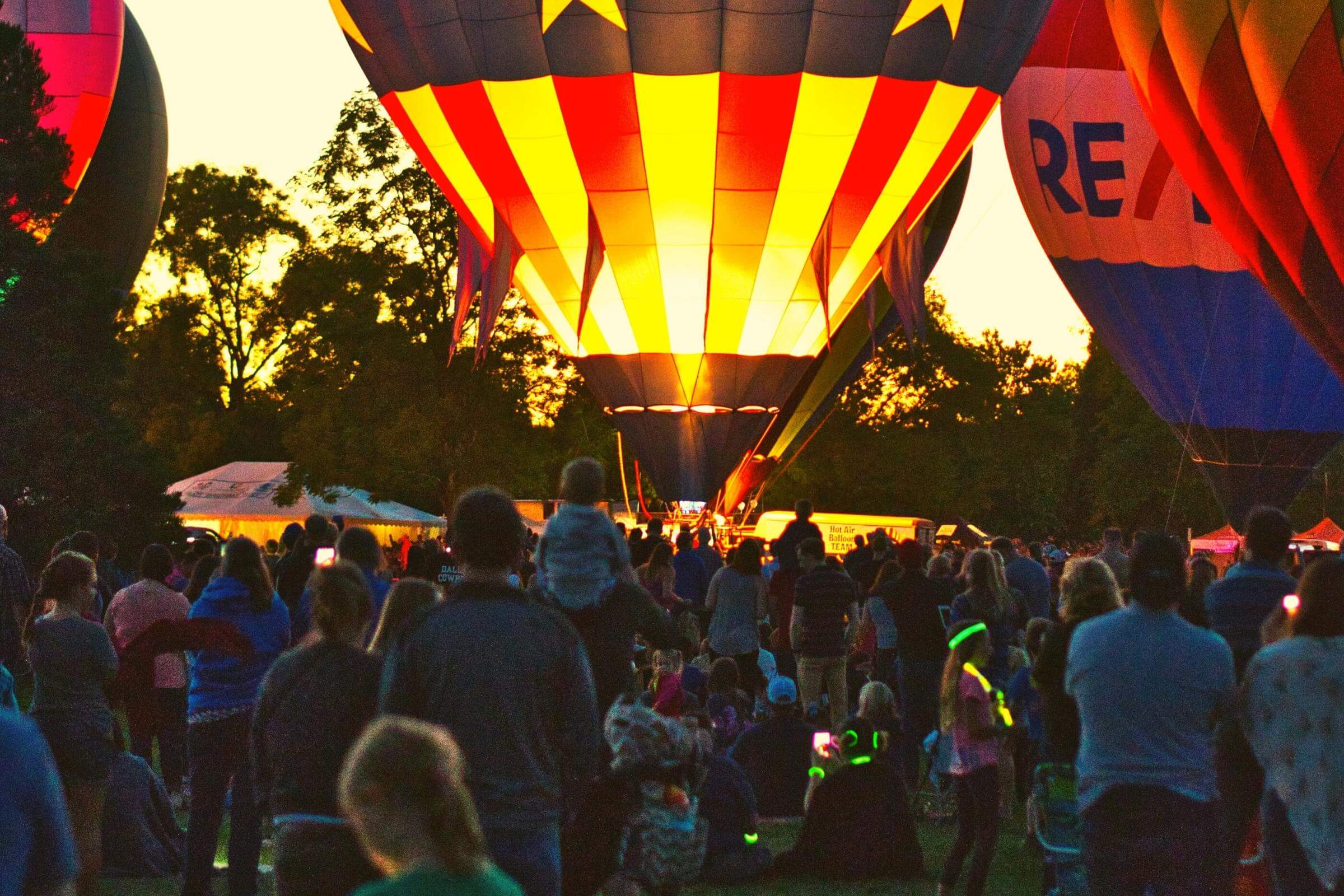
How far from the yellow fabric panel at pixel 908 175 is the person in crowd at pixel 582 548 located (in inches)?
465

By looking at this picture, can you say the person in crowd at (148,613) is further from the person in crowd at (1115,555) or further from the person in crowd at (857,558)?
the person in crowd at (857,558)

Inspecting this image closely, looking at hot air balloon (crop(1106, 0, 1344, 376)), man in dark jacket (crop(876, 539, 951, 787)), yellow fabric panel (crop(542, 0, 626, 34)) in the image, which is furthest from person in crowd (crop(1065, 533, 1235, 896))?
yellow fabric panel (crop(542, 0, 626, 34))

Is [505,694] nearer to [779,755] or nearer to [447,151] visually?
[779,755]

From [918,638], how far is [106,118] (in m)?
18.1

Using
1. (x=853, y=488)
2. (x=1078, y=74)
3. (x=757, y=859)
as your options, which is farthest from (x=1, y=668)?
(x=853, y=488)

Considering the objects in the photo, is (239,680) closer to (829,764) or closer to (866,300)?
(829,764)

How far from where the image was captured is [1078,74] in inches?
850

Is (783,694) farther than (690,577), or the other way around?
(690,577)

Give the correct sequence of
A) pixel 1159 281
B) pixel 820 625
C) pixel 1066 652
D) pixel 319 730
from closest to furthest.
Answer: pixel 319 730, pixel 1066 652, pixel 820 625, pixel 1159 281

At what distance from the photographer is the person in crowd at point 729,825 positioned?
6352 millimetres

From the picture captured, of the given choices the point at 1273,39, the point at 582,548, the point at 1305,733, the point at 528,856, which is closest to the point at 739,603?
the point at 582,548

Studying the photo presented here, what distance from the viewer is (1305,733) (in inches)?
162

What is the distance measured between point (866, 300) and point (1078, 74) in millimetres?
4220

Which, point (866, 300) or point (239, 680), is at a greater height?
point (866, 300)
